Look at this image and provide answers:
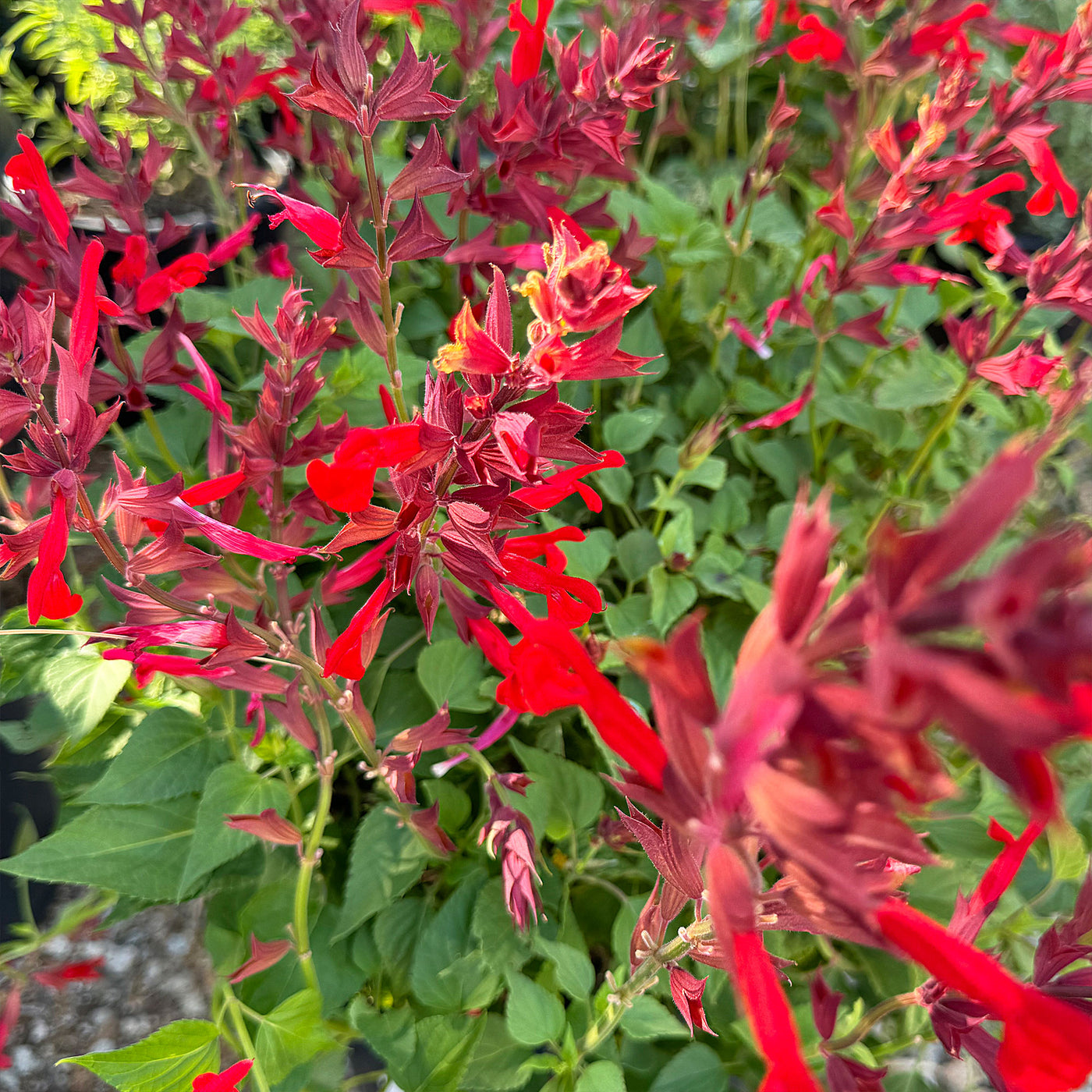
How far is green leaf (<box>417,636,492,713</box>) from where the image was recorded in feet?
2.11

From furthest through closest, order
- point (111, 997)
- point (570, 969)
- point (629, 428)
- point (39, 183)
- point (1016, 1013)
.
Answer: point (111, 997) → point (629, 428) → point (570, 969) → point (39, 183) → point (1016, 1013)

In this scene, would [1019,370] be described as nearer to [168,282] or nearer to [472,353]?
[472,353]

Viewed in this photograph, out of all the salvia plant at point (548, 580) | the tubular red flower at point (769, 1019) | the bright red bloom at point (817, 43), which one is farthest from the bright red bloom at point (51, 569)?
the bright red bloom at point (817, 43)

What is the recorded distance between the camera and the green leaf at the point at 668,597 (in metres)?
0.72

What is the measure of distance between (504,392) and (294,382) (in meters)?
0.18

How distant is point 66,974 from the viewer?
0.89m

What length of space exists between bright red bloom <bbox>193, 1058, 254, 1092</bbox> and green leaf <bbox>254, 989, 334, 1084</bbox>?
0.11 metres

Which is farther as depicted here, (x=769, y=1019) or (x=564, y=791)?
(x=564, y=791)

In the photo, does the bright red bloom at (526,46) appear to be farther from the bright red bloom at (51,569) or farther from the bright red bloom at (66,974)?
the bright red bloom at (66,974)

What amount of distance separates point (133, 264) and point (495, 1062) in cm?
67

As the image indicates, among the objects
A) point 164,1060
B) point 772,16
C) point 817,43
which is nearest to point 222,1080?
point 164,1060

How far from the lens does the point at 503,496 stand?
1.15ft

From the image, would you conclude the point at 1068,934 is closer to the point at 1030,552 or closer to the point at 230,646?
the point at 1030,552

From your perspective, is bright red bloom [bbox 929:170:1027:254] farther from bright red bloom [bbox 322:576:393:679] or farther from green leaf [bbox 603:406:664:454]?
bright red bloom [bbox 322:576:393:679]
